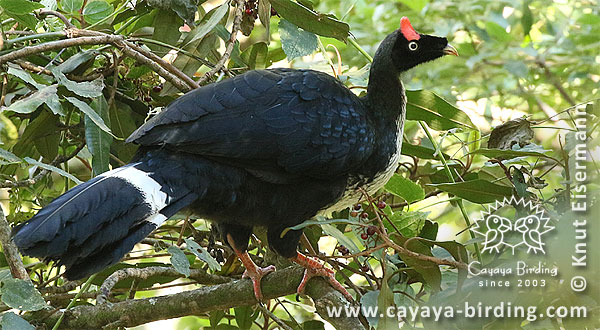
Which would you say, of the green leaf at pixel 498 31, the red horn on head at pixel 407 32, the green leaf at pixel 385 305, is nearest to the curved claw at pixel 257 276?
the green leaf at pixel 385 305

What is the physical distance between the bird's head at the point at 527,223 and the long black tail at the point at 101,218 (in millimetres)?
1131

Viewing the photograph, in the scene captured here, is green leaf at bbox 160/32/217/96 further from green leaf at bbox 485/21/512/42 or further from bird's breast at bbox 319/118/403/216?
green leaf at bbox 485/21/512/42

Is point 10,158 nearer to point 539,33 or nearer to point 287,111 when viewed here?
point 287,111

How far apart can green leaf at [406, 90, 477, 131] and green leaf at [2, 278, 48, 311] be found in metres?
1.64

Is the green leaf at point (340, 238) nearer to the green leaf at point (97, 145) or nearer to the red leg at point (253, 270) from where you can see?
the red leg at point (253, 270)

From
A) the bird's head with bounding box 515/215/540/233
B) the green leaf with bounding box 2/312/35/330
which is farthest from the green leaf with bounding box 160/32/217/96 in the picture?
the bird's head with bounding box 515/215/540/233

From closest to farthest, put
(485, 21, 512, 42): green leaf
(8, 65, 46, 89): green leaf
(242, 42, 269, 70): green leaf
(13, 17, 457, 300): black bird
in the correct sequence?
1. (8, 65, 46, 89): green leaf
2. (13, 17, 457, 300): black bird
3. (242, 42, 269, 70): green leaf
4. (485, 21, 512, 42): green leaf

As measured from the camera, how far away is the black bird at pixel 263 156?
8.48 feet

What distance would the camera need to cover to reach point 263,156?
275 cm

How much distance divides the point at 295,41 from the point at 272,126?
433 millimetres

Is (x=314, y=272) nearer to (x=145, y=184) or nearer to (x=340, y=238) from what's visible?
(x=340, y=238)

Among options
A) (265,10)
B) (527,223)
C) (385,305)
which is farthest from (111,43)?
(527,223)

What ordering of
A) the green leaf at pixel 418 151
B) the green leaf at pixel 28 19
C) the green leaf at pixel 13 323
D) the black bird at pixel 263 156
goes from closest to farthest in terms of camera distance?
the green leaf at pixel 13 323 < the black bird at pixel 263 156 < the green leaf at pixel 28 19 < the green leaf at pixel 418 151

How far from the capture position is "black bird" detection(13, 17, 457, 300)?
8.48 ft
